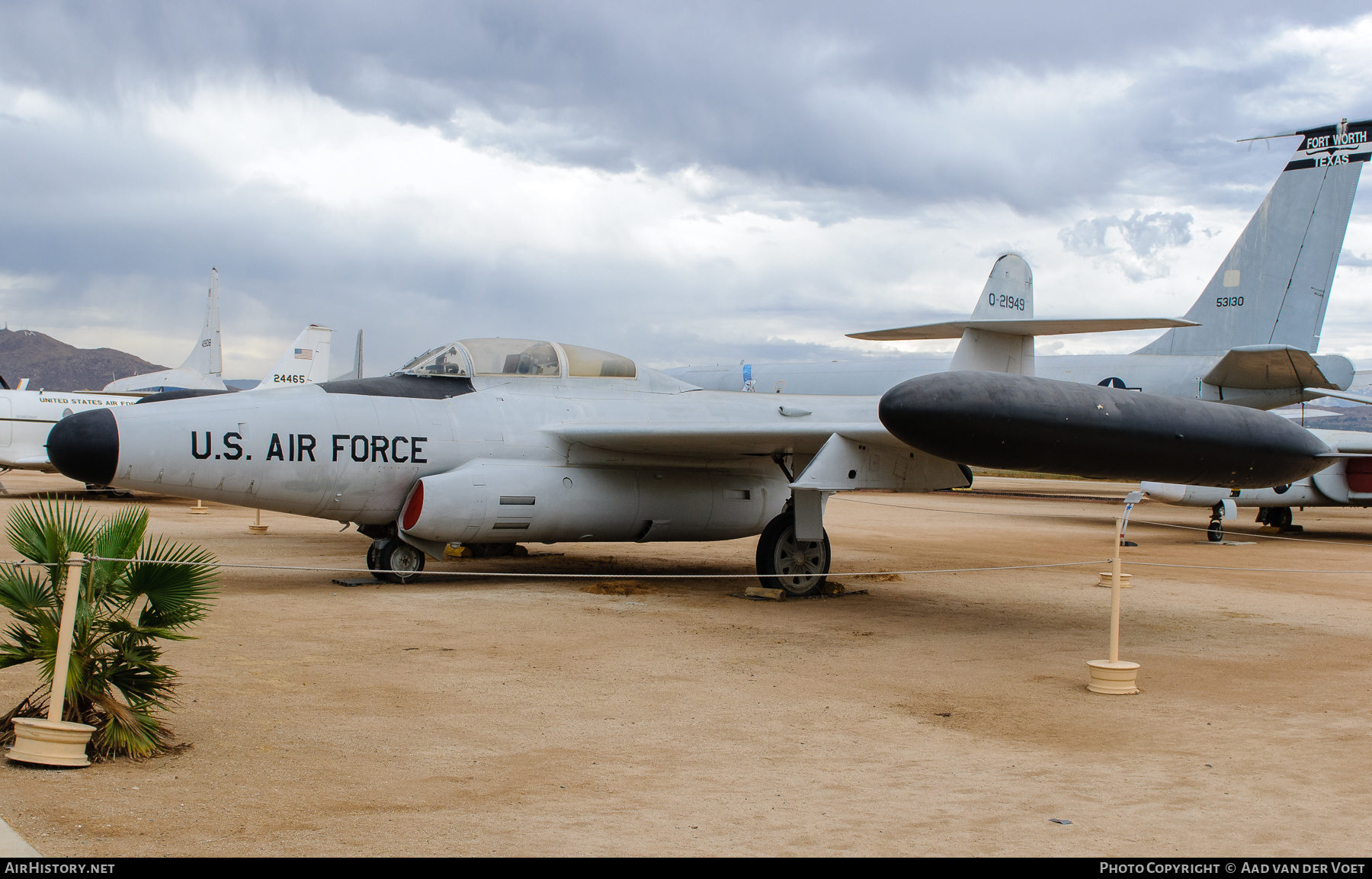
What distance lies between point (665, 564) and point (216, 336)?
139 ft

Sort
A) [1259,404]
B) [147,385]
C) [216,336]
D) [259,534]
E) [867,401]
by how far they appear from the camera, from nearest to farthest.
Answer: [867,401], [259,534], [1259,404], [147,385], [216,336]

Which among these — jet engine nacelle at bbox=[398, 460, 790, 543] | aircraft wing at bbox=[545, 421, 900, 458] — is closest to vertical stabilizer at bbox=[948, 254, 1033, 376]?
aircraft wing at bbox=[545, 421, 900, 458]

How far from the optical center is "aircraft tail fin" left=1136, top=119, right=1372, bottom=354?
23109 mm

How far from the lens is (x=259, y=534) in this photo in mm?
16453

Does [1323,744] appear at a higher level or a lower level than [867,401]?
lower

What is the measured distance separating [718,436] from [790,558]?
1818 millimetres

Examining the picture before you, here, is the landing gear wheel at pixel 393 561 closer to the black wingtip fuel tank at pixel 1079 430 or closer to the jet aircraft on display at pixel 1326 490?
the black wingtip fuel tank at pixel 1079 430

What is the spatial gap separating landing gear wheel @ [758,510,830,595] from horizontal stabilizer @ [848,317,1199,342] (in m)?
3.25

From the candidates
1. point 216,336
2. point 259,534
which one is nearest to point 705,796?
point 259,534

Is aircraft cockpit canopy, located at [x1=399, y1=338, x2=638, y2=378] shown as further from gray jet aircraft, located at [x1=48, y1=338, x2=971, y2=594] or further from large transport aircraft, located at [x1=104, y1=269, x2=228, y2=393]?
large transport aircraft, located at [x1=104, y1=269, x2=228, y2=393]

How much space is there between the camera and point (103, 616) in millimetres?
4836

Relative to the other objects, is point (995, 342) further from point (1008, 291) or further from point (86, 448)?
point (86, 448)

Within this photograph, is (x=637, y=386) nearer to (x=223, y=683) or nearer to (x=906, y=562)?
(x=906, y=562)

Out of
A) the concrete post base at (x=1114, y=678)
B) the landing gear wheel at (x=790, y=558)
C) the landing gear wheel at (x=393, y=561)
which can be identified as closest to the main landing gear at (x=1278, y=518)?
the landing gear wheel at (x=790, y=558)
